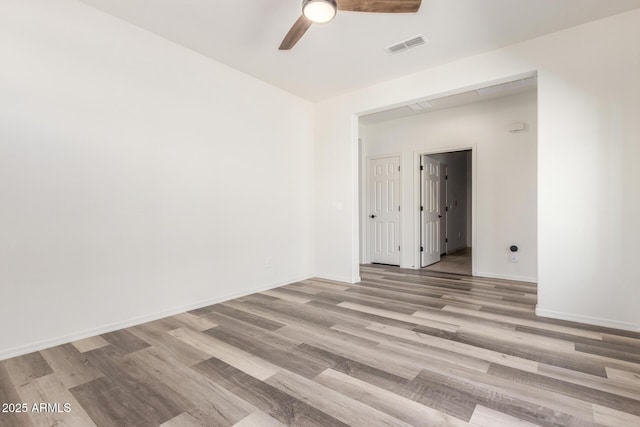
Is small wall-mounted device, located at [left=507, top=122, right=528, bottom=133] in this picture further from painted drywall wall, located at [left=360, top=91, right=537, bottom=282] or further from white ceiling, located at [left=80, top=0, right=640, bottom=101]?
white ceiling, located at [left=80, top=0, right=640, bottom=101]

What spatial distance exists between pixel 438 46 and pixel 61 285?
13.8 feet

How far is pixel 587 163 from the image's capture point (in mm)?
2812

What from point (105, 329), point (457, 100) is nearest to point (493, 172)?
point (457, 100)

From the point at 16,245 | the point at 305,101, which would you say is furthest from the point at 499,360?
the point at 305,101

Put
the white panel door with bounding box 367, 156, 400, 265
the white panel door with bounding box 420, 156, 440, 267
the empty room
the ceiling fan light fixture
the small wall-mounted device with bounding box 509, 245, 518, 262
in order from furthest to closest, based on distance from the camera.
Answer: the white panel door with bounding box 367, 156, 400, 265
the white panel door with bounding box 420, 156, 440, 267
the small wall-mounted device with bounding box 509, 245, 518, 262
the ceiling fan light fixture
the empty room

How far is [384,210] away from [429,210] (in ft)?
2.85

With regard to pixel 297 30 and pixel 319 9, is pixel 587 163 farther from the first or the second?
pixel 297 30

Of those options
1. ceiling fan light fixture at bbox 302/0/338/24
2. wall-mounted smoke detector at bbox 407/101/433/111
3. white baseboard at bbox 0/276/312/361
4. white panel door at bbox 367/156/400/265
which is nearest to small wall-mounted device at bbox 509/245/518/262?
white panel door at bbox 367/156/400/265

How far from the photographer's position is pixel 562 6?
8.44ft

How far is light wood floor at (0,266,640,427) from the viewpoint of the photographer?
1.57 m

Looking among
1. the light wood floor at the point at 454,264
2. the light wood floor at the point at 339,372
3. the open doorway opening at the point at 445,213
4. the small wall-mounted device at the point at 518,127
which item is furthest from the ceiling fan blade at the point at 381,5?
the light wood floor at the point at 454,264

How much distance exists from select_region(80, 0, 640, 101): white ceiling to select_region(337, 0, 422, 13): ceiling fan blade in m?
0.62

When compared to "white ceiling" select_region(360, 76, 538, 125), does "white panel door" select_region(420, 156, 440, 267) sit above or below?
below

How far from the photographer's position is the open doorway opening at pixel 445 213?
5.63 metres
